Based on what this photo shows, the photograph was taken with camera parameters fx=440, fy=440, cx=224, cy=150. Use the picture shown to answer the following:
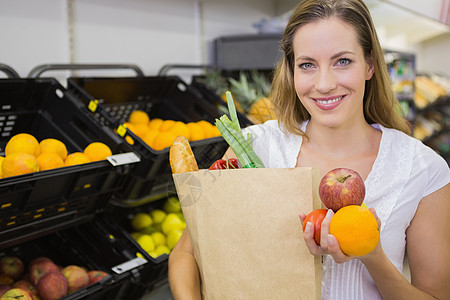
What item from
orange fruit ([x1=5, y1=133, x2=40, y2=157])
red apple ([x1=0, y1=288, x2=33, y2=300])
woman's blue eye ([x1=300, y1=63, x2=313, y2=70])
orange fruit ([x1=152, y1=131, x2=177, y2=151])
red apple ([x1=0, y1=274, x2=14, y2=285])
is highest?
woman's blue eye ([x1=300, y1=63, x2=313, y2=70])

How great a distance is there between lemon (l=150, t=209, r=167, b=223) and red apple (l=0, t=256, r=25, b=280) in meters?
0.75

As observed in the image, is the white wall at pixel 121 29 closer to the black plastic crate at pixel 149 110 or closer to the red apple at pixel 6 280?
the black plastic crate at pixel 149 110

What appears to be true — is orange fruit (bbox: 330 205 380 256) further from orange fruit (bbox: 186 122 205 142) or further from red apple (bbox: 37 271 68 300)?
orange fruit (bbox: 186 122 205 142)

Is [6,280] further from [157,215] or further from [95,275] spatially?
[157,215]

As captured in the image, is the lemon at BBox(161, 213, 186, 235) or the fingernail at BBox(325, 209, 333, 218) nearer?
the fingernail at BBox(325, 209, 333, 218)

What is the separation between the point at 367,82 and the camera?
1438 millimetres

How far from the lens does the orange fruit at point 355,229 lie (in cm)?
86

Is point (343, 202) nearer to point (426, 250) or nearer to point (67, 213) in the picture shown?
point (426, 250)

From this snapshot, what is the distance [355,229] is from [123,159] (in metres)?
0.98

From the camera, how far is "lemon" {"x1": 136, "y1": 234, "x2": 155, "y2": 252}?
2061 mm

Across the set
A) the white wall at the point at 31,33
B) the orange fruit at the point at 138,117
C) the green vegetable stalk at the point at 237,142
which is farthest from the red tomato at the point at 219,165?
the white wall at the point at 31,33

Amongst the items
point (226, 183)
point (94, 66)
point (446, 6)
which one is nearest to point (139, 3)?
point (94, 66)

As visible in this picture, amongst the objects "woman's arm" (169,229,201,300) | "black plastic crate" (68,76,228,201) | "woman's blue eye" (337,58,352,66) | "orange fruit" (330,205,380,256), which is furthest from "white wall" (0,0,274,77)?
"orange fruit" (330,205,380,256)

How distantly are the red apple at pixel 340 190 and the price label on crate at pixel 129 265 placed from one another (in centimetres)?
103
